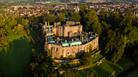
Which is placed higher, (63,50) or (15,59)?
(63,50)

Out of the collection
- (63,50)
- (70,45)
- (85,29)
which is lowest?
(85,29)

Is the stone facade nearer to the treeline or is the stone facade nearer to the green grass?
the treeline

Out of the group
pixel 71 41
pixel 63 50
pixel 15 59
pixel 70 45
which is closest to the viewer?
pixel 63 50

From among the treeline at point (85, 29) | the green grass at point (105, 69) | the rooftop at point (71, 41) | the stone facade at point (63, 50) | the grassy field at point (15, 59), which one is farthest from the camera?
the rooftop at point (71, 41)

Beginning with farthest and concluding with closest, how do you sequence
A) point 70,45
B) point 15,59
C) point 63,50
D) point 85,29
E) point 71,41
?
point 85,29
point 71,41
point 70,45
point 15,59
point 63,50

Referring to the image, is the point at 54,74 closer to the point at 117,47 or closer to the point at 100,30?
the point at 117,47

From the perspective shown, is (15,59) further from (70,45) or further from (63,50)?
(70,45)

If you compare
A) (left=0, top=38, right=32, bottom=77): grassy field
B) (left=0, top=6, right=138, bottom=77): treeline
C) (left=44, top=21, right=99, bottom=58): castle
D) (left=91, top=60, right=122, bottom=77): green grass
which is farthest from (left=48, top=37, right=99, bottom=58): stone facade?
(left=91, top=60, right=122, bottom=77): green grass

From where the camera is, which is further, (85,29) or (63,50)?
(85,29)

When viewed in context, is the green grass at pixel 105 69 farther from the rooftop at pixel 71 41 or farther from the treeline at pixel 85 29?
the rooftop at pixel 71 41

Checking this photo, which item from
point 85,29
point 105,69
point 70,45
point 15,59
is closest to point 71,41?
point 70,45

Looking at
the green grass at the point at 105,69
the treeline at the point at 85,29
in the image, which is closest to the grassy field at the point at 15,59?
the treeline at the point at 85,29
